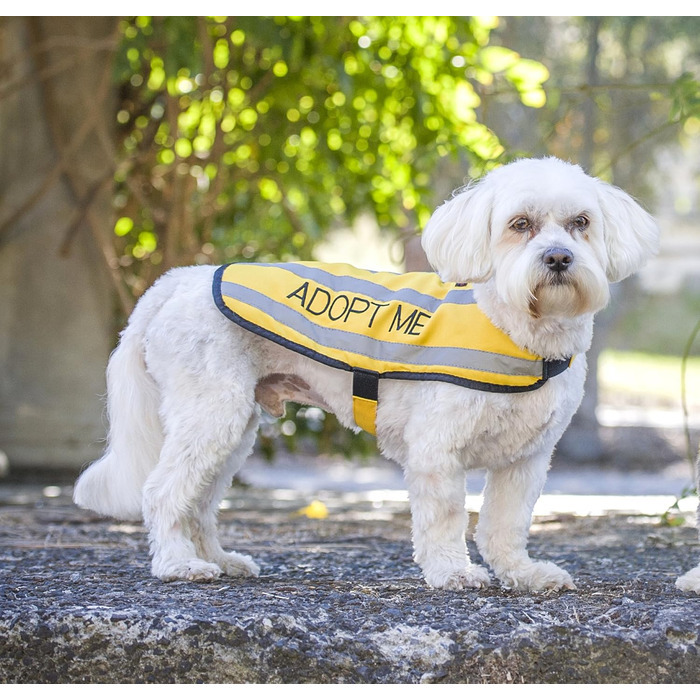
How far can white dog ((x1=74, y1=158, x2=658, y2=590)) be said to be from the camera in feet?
11.2

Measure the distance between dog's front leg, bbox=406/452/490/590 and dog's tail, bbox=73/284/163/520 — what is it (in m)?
1.05

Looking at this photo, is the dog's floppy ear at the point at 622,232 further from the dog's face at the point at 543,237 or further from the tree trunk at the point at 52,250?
the tree trunk at the point at 52,250

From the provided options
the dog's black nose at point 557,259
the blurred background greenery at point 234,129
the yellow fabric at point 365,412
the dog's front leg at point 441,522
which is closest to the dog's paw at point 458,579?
the dog's front leg at point 441,522

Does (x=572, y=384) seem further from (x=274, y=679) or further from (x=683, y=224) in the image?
(x=683, y=224)

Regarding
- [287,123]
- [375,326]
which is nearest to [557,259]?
[375,326]

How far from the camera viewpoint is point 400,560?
4258 millimetres

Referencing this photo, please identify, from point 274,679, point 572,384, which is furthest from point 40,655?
point 572,384

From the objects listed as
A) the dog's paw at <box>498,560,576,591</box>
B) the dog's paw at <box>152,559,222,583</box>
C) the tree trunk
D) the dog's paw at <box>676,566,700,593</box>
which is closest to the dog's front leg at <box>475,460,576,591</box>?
the dog's paw at <box>498,560,576,591</box>

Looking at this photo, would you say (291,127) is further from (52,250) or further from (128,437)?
(128,437)

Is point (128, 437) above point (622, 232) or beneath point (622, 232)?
beneath

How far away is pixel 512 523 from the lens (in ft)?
12.3

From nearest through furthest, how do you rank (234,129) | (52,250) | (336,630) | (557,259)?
(336,630) → (557,259) → (52,250) → (234,129)

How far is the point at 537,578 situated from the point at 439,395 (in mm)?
752

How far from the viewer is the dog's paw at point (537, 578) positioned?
3.61m
